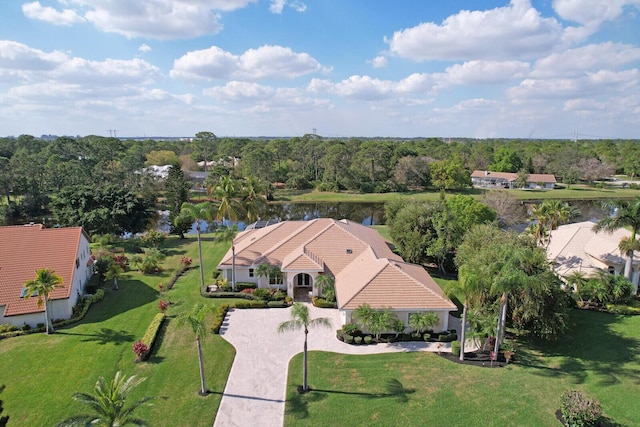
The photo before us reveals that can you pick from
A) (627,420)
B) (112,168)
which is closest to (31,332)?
(627,420)

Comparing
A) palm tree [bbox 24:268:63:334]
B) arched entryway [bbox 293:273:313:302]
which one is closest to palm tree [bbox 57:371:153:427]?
palm tree [bbox 24:268:63:334]

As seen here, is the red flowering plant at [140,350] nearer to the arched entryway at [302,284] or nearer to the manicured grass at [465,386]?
the manicured grass at [465,386]

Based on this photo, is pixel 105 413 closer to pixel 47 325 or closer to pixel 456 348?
pixel 47 325

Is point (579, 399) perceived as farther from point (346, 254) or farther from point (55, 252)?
point (55, 252)

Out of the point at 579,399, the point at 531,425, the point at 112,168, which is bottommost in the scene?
the point at 531,425

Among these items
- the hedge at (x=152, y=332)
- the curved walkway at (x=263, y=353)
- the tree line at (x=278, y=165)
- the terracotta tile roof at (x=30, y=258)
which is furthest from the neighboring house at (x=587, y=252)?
the tree line at (x=278, y=165)

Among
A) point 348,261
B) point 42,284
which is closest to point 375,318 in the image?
point 348,261

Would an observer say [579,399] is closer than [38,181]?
Yes
